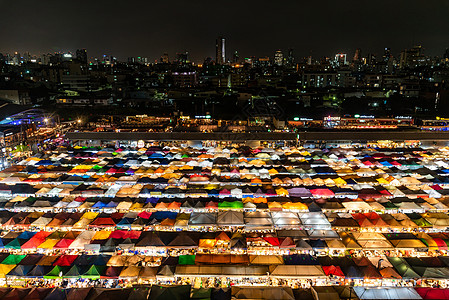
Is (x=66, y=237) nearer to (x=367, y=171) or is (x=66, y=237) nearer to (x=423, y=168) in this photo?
(x=367, y=171)

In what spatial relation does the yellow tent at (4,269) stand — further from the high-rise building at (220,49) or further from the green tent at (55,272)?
the high-rise building at (220,49)

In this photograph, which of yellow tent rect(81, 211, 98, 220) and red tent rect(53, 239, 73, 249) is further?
yellow tent rect(81, 211, 98, 220)

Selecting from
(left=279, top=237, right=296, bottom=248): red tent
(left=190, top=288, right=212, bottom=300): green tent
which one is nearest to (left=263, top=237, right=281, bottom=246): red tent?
(left=279, top=237, right=296, bottom=248): red tent

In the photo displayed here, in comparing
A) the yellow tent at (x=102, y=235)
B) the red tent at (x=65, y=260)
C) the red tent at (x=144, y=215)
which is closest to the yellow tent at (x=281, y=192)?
the red tent at (x=144, y=215)

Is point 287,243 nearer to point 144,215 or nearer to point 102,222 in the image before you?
point 144,215

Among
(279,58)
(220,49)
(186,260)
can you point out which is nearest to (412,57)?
(279,58)

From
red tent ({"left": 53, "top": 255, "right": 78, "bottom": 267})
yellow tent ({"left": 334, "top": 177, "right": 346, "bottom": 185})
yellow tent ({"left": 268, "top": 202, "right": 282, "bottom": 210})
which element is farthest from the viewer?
yellow tent ({"left": 334, "top": 177, "right": 346, "bottom": 185})

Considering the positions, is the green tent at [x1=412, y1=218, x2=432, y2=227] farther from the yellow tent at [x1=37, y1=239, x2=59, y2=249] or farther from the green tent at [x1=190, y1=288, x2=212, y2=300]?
the yellow tent at [x1=37, y1=239, x2=59, y2=249]

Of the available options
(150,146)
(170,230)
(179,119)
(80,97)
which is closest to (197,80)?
(80,97)
